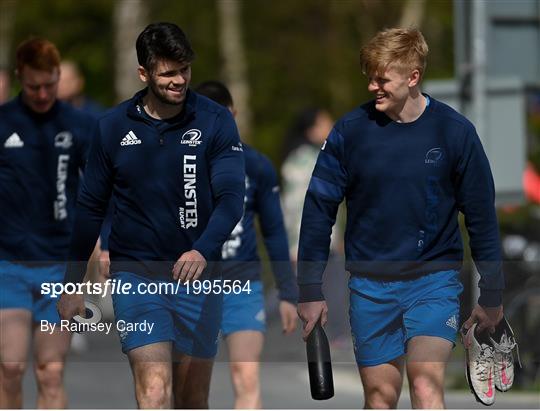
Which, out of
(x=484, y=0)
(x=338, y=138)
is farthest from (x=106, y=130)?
(x=484, y=0)

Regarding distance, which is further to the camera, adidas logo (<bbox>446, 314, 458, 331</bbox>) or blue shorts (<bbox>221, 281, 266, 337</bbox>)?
blue shorts (<bbox>221, 281, 266, 337</bbox>)

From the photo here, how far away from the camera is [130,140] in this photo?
313 inches

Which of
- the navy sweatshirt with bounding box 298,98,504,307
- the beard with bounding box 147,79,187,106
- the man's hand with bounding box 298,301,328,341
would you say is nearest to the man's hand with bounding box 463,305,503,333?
the navy sweatshirt with bounding box 298,98,504,307

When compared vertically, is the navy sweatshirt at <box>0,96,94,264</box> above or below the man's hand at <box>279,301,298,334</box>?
above

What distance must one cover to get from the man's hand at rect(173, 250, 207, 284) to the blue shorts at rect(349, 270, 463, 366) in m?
0.76

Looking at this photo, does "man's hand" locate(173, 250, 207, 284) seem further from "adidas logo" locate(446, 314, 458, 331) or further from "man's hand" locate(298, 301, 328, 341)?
"adidas logo" locate(446, 314, 458, 331)

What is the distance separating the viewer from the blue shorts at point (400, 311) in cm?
784

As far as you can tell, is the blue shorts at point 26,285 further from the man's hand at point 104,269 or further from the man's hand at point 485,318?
the man's hand at point 485,318

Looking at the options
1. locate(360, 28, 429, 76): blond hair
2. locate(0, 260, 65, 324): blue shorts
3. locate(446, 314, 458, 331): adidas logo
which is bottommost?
locate(446, 314, 458, 331): adidas logo

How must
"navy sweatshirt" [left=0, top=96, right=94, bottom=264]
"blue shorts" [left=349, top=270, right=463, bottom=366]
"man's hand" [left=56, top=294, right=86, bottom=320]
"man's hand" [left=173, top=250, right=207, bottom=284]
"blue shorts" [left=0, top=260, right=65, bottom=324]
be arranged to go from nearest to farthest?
"man's hand" [left=173, top=250, right=207, bottom=284] → "blue shorts" [left=349, top=270, right=463, bottom=366] → "man's hand" [left=56, top=294, right=86, bottom=320] → "blue shorts" [left=0, top=260, right=65, bottom=324] → "navy sweatshirt" [left=0, top=96, right=94, bottom=264]

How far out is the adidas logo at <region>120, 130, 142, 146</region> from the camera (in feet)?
26.1

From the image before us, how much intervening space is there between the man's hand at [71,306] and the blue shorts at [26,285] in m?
0.66

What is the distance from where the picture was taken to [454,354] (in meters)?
8.78

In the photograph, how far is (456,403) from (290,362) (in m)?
1.63
